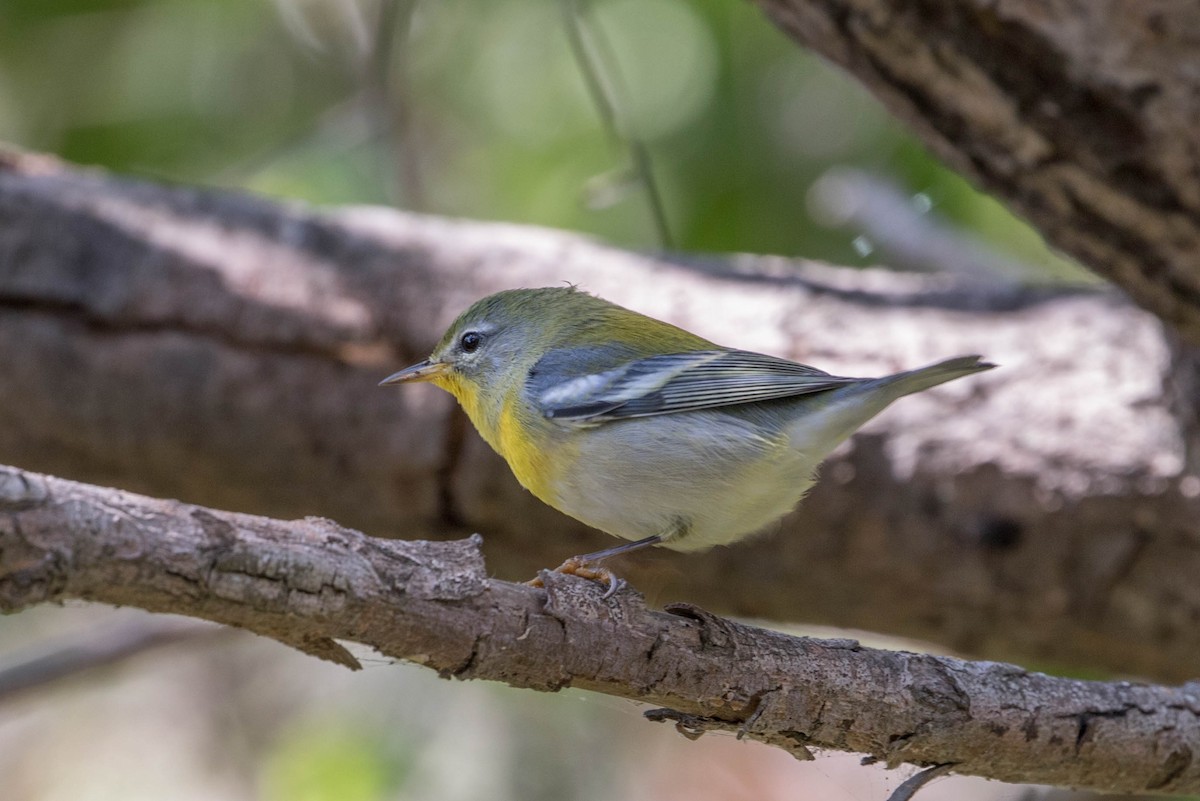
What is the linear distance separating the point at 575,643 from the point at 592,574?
0.40 meters

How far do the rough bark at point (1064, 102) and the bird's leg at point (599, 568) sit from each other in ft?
4.53

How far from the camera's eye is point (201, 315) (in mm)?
4410

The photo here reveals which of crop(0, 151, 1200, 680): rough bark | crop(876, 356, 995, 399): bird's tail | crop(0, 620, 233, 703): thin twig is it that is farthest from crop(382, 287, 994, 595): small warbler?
crop(0, 620, 233, 703): thin twig

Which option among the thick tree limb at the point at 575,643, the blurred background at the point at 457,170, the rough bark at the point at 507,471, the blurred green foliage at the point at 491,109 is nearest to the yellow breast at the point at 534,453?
the thick tree limb at the point at 575,643

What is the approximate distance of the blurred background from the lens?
5117 mm

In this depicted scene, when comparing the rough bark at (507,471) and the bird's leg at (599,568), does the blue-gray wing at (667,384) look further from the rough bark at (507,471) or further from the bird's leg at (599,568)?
the rough bark at (507,471)

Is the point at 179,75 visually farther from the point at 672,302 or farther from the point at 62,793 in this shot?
the point at 62,793

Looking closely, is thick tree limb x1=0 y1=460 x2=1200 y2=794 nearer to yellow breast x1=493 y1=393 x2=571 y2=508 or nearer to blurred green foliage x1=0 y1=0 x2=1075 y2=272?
yellow breast x1=493 y1=393 x2=571 y2=508

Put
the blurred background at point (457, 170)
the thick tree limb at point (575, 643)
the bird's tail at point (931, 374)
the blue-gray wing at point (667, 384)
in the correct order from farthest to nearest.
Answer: the blurred background at point (457, 170)
the blue-gray wing at point (667, 384)
the bird's tail at point (931, 374)
the thick tree limb at point (575, 643)

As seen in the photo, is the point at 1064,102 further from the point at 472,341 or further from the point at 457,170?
the point at 457,170

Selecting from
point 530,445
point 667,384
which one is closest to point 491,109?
point 667,384

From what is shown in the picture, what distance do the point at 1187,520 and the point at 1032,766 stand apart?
165 cm

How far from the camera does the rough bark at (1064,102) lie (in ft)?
9.17

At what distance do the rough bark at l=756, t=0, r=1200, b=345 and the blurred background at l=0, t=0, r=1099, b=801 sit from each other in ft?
5.26
